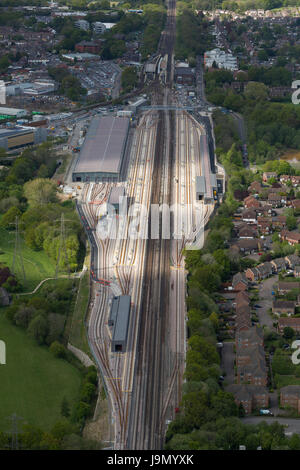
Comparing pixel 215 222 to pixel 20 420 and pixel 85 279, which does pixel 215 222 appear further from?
pixel 20 420

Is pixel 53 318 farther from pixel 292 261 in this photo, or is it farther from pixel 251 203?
pixel 251 203

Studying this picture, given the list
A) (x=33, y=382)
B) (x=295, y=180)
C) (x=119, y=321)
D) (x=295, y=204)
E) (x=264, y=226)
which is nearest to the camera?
(x=33, y=382)

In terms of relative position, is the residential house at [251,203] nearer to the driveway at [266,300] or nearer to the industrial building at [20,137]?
the driveway at [266,300]

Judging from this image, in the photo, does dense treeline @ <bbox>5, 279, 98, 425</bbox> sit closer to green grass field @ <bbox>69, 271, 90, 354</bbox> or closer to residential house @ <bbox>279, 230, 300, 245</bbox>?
green grass field @ <bbox>69, 271, 90, 354</bbox>

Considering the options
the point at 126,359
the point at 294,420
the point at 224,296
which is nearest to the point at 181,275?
the point at 224,296

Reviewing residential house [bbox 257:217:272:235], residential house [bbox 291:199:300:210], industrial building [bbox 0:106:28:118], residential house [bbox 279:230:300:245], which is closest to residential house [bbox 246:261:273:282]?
residential house [bbox 279:230:300:245]

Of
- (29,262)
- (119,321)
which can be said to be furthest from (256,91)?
(119,321)
